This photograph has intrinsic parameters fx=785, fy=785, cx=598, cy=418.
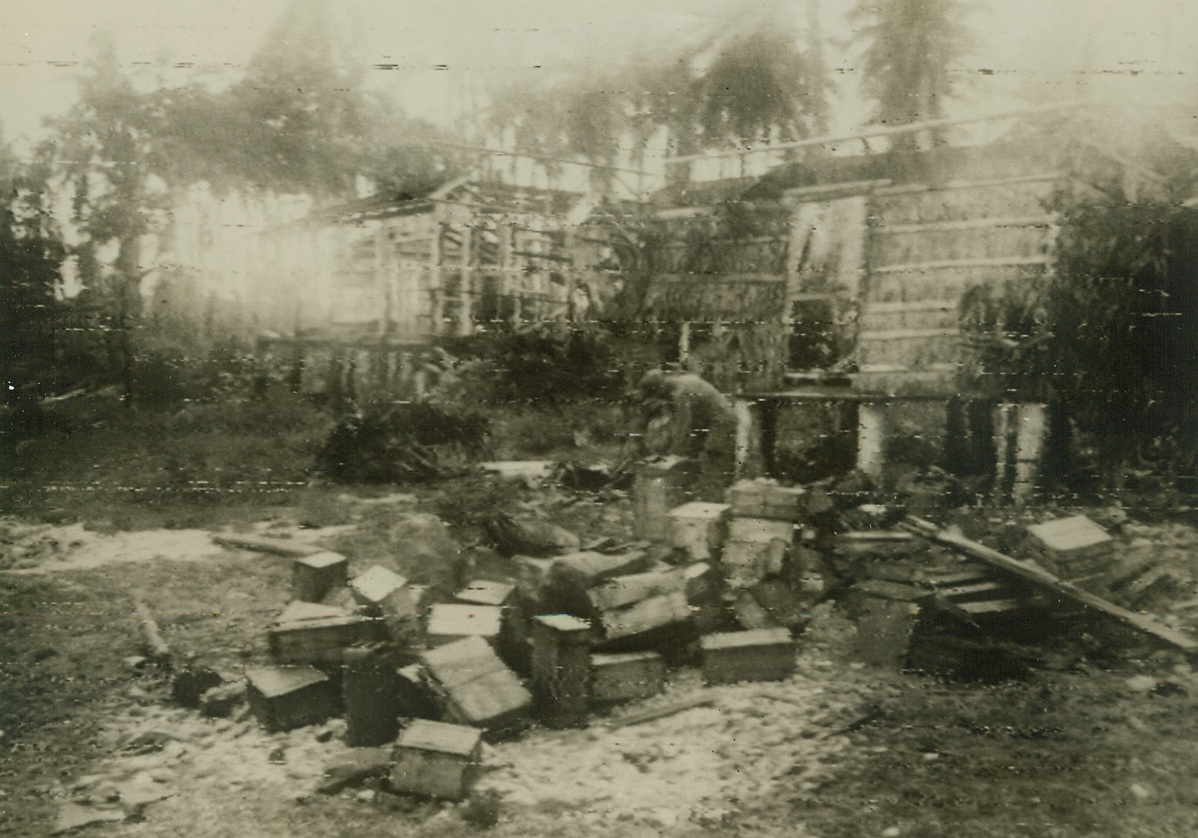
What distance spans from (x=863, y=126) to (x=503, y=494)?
169cm

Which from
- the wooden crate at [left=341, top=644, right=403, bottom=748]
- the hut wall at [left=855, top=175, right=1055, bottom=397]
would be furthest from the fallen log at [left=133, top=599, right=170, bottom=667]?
the hut wall at [left=855, top=175, right=1055, bottom=397]

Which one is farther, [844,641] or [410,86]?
[844,641]

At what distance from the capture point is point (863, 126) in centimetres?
255

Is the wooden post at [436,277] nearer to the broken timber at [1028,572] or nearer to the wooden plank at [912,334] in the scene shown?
the wooden plank at [912,334]

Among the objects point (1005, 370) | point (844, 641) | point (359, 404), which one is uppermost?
point (1005, 370)

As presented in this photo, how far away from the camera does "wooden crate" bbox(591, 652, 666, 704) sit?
2.63 meters

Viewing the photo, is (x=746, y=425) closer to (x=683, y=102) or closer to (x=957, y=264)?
(x=957, y=264)

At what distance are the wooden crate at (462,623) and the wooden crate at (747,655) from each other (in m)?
0.71

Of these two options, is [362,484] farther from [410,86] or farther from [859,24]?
[859,24]

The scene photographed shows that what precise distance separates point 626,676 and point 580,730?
0.24 meters

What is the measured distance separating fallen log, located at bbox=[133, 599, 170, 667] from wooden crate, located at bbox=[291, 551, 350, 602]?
469 millimetres

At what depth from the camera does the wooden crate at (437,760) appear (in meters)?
2.49

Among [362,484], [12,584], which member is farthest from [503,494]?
[12,584]

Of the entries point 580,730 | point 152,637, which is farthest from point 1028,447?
point 152,637
